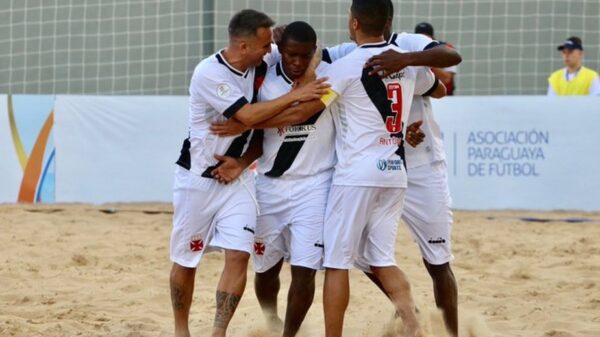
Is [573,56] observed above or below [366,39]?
above

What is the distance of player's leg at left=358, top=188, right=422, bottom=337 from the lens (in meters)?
6.07

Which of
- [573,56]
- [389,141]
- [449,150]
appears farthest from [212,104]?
[573,56]

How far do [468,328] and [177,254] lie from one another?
1.92 metres

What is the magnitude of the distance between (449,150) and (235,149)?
23.2 feet

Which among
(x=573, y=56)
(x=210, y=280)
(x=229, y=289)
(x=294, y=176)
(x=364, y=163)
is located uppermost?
(x=573, y=56)

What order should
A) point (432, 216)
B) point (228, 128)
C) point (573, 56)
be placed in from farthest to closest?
point (573, 56) < point (432, 216) < point (228, 128)

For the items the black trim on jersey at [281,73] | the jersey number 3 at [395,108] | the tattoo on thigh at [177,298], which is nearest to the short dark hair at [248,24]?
the black trim on jersey at [281,73]

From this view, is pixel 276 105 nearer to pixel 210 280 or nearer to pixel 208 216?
pixel 208 216

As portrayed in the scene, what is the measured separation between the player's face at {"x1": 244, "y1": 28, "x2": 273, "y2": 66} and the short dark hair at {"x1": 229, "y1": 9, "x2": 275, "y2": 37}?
3 centimetres

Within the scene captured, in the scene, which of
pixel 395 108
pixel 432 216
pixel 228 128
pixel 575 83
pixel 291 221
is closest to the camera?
pixel 395 108

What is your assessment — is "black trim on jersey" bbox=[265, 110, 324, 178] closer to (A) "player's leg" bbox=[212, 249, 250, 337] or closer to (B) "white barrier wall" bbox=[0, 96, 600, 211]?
(A) "player's leg" bbox=[212, 249, 250, 337]

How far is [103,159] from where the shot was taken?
13328mm

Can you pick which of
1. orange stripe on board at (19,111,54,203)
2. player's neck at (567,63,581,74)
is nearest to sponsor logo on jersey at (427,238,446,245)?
orange stripe on board at (19,111,54,203)

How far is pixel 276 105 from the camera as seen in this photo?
6070 mm
